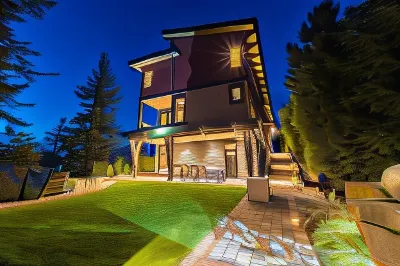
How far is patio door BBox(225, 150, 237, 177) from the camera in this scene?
50.5 ft

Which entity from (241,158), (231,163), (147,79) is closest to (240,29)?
(147,79)

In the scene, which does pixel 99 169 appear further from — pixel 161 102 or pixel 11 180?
pixel 11 180

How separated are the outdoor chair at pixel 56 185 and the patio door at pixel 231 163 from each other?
11013 mm

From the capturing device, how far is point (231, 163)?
1553 cm

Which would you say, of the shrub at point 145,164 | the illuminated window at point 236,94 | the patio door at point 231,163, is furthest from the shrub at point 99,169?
the illuminated window at point 236,94

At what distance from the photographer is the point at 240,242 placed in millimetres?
3947

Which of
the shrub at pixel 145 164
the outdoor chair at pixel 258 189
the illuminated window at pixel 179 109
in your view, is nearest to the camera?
the outdoor chair at pixel 258 189

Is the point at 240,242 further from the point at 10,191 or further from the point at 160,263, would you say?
the point at 10,191

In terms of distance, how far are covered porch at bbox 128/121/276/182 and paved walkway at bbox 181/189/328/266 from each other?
6.29 m

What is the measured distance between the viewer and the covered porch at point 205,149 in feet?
44.1

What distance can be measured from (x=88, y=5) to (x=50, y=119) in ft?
470

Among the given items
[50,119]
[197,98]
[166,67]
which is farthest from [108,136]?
[50,119]

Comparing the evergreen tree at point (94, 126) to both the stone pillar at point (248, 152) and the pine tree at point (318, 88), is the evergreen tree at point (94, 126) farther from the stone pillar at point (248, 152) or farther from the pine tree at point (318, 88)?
the pine tree at point (318, 88)

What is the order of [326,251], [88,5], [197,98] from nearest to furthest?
[326,251] → [197,98] → [88,5]
